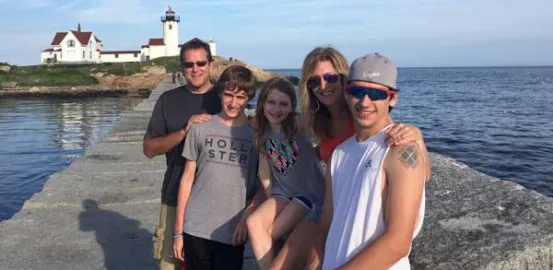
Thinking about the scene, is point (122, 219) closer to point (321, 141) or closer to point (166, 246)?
Result: point (166, 246)

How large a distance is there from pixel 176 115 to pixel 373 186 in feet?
6.64

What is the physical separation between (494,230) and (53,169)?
1428 centimetres

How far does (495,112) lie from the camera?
3309cm

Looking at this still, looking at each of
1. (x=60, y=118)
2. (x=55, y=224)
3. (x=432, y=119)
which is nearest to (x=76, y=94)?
(x=60, y=118)

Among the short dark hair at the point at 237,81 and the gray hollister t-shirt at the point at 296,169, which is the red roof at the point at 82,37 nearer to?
the short dark hair at the point at 237,81

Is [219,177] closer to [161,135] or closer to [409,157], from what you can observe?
[161,135]

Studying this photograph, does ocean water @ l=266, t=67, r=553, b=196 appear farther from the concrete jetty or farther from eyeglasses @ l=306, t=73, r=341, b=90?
eyeglasses @ l=306, t=73, r=341, b=90

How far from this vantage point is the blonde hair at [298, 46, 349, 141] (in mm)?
3121

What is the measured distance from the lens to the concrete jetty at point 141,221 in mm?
2502

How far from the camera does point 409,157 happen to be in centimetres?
208

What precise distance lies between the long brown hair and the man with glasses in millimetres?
615

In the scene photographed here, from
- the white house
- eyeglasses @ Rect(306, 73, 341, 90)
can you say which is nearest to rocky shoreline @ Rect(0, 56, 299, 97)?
the white house

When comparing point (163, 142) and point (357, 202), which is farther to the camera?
point (163, 142)

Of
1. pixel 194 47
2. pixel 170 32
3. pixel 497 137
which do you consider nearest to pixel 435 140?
pixel 497 137
